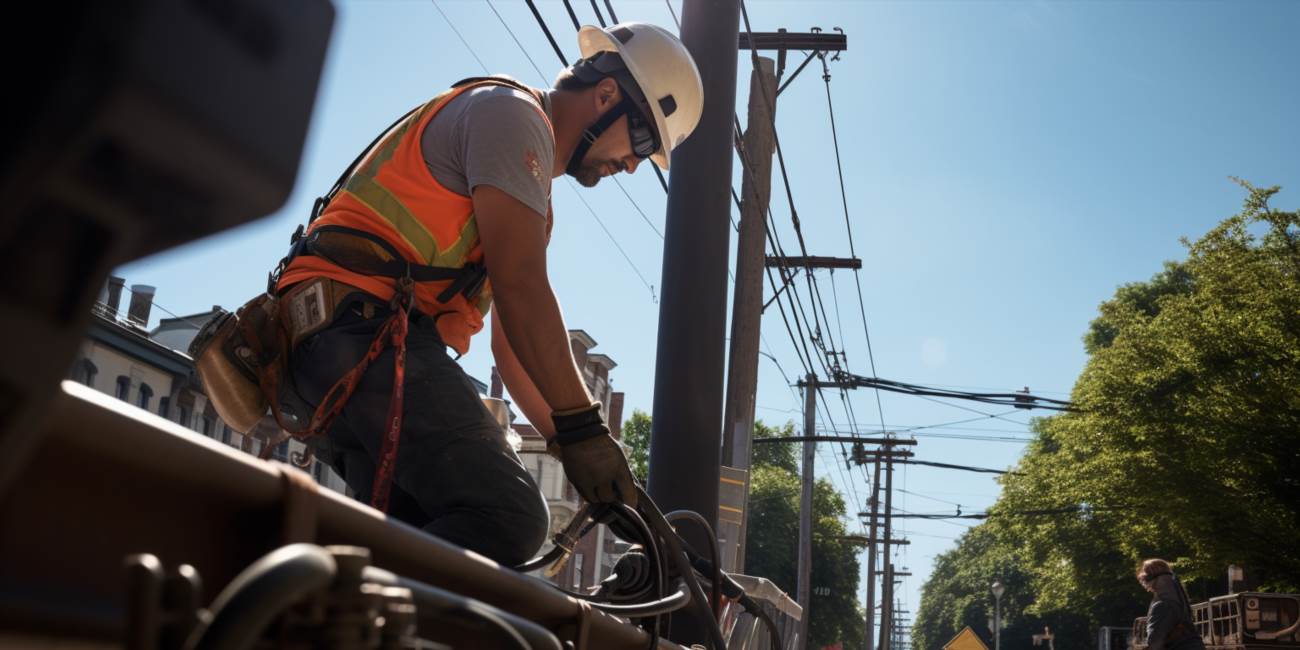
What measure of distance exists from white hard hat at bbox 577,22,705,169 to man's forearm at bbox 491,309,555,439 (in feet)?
2.32

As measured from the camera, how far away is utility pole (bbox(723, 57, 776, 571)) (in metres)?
12.7

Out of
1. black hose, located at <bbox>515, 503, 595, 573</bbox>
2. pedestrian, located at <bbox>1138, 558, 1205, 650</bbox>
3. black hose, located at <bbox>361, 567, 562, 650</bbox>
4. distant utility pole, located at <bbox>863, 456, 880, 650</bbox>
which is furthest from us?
distant utility pole, located at <bbox>863, 456, 880, 650</bbox>

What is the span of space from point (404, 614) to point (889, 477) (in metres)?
50.0

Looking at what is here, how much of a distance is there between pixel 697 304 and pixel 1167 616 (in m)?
8.65

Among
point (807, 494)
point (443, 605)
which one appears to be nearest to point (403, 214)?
point (443, 605)

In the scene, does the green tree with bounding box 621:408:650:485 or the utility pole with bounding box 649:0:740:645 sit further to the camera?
the green tree with bounding box 621:408:650:485

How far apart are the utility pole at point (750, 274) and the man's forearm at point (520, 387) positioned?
8.94 m

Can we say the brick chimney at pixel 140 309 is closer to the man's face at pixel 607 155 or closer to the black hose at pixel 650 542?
the man's face at pixel 607 155

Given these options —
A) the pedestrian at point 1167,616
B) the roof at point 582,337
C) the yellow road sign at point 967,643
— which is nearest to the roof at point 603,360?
the roof at point 582,337

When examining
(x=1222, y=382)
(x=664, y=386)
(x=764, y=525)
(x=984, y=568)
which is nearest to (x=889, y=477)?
(x=764, y=525)

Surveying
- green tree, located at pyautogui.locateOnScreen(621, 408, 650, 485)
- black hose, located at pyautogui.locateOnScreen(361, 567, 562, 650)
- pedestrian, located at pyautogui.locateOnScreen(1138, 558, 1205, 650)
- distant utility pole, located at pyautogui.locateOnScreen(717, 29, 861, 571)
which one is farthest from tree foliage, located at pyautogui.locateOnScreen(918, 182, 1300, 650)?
green tree, located at pyautogui.locateOnScreen(621, 408, 650, 485)

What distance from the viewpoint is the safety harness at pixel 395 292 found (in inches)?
90.7

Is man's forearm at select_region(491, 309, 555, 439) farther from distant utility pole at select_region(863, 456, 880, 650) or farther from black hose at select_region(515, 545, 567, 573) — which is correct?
distant utility pole at select_region(863, 456, 880, 650)

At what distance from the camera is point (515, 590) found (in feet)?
4.92
